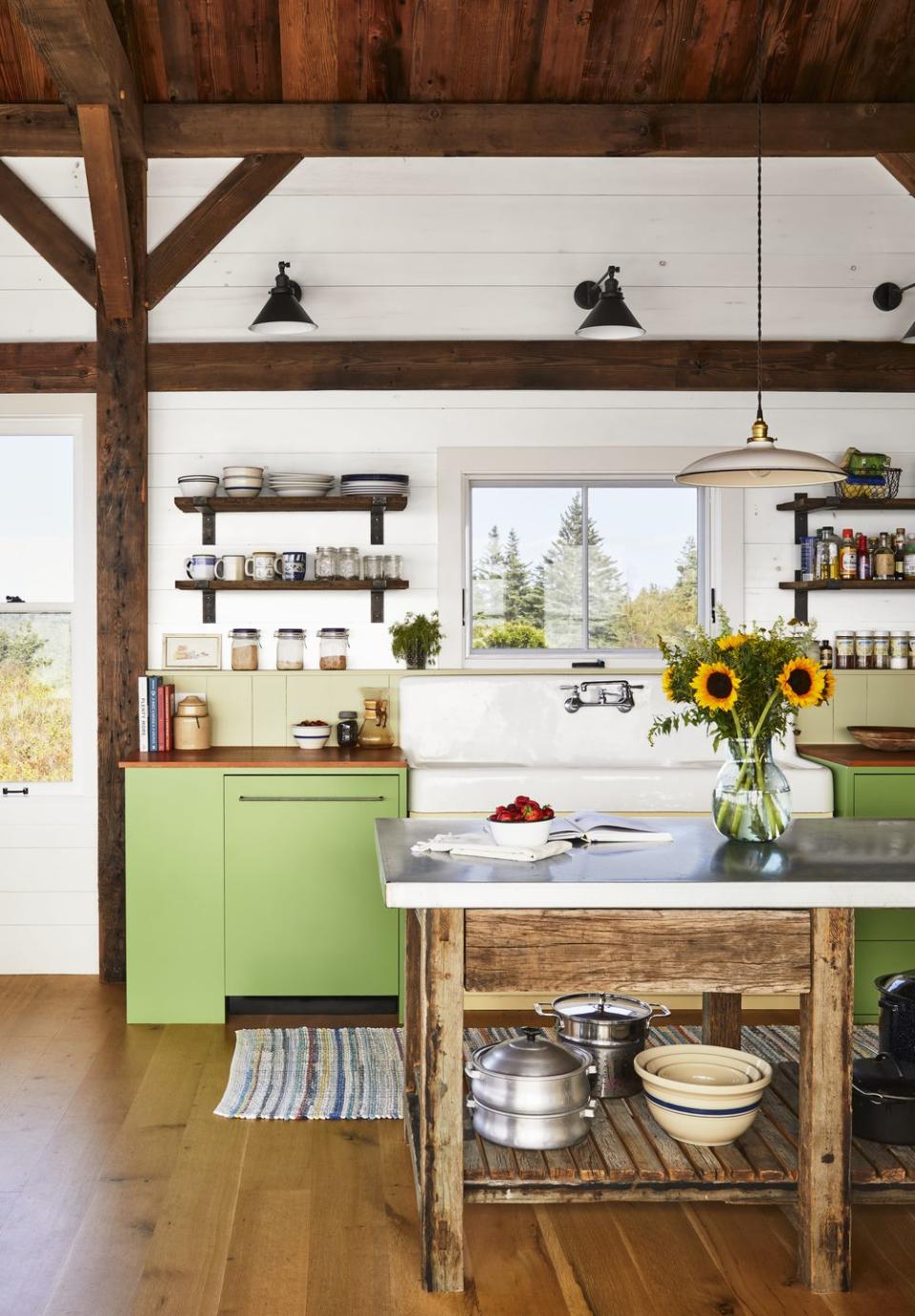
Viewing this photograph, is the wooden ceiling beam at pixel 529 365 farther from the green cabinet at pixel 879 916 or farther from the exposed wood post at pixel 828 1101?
the exposed wood post at pixel 828 1101

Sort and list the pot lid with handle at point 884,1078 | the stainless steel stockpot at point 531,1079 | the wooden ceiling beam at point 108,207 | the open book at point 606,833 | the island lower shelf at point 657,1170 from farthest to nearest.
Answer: the wooden ceiling beam at point 108,207 → the open book at point 606,833 → the pot lid with handle at point 884,1078 → the stainless steel stockpot at point 531,1079 → the island lower shelf at point 657,1170

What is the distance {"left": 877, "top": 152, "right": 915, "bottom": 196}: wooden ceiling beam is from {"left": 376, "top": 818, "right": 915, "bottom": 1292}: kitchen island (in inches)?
137

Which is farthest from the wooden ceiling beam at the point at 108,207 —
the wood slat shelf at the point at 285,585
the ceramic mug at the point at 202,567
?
the wood slat shelf at the point at 285,585

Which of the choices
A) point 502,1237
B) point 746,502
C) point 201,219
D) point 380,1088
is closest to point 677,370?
point 746,502

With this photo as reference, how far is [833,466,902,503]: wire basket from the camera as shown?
5.04m

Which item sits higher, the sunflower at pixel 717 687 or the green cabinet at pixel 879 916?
the sunflower at pixel 717 687

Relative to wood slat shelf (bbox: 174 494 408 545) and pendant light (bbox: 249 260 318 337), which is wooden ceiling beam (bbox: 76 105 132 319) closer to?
pendant light (bbox: 249 260 318 337)

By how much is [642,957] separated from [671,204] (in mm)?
3560

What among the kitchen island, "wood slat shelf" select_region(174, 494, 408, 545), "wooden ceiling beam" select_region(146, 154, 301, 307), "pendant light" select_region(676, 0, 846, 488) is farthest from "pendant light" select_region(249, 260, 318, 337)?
the kitchen island

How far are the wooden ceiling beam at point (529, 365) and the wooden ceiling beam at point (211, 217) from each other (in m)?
0.27

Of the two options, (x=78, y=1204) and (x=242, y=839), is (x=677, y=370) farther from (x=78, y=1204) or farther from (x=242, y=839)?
(x=78, y=1204)

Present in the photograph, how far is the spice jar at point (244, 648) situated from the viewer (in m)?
5.07

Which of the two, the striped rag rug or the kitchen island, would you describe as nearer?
the kitchen island

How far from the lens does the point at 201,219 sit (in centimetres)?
506
